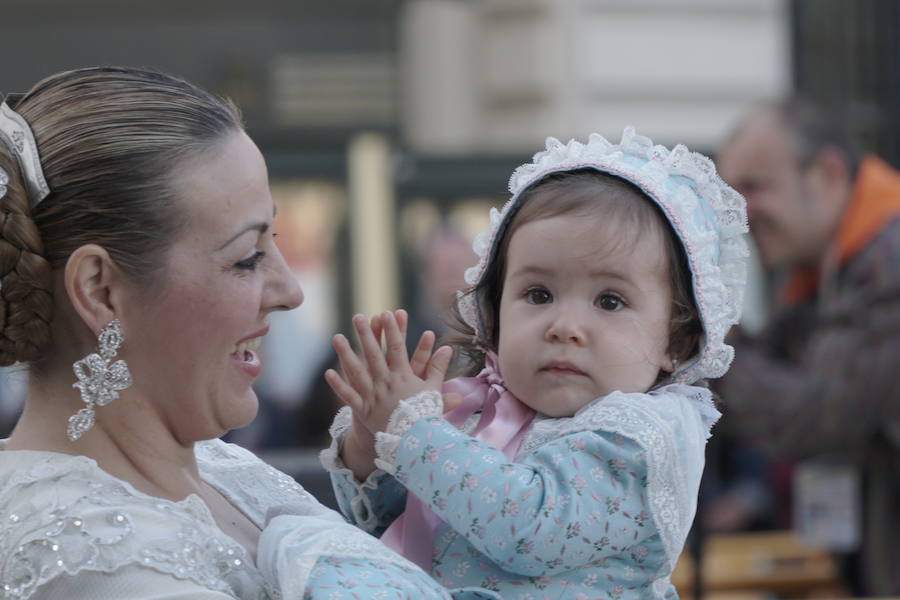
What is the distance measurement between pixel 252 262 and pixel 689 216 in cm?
71

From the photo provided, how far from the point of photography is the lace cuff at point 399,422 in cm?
219

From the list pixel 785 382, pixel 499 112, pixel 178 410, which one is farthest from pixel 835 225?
pixel 499 112

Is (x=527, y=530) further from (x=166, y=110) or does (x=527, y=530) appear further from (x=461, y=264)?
(x=461, y=264)

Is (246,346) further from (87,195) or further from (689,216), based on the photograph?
(689,216)

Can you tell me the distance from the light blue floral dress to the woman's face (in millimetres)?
249

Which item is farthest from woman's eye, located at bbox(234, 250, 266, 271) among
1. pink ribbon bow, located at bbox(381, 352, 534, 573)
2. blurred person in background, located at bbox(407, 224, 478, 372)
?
blurred person in background, located at bbox(407, 224, 478, 372)

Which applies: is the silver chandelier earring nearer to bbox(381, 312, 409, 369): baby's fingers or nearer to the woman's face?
the woman's face

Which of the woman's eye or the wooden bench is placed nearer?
the woman's eye

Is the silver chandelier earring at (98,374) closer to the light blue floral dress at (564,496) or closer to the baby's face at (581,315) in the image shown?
the light blue floral dress at (564,496)

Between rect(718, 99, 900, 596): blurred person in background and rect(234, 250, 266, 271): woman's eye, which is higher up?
rect(234, 250, 266, 271): woman's eye

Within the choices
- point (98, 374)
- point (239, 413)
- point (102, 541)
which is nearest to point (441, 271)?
point (239, 413)

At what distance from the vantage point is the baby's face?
2287 mm

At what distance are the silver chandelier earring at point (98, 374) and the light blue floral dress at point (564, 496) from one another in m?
0.40

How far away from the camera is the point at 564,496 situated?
2.15 meters
